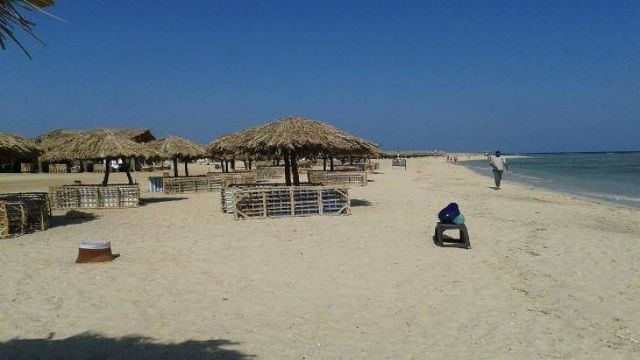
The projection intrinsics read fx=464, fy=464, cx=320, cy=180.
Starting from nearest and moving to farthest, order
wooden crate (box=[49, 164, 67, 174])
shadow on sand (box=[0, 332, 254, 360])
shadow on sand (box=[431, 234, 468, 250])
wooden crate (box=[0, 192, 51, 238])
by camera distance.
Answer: shadow on sand (box=[0, 332, 254, 360]) → shadow on sand (box=[431, 234, 468, 250]) → wooden crate (box=[0, 192, 51, 238]) → wooden crate (box=[49, 164, 67, 174])

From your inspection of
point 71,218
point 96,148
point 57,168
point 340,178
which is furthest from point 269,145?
point 57,168

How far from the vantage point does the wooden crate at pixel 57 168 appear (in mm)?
41719

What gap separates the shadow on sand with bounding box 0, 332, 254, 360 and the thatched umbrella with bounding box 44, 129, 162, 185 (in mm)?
12339

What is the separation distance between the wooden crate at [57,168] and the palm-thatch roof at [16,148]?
1256 inches

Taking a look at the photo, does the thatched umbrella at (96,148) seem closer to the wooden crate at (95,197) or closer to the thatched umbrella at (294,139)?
the wooden crate at (95,197)

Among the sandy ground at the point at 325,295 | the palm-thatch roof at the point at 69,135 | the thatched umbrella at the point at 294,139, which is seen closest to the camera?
the sandy ground at the point at 325,295

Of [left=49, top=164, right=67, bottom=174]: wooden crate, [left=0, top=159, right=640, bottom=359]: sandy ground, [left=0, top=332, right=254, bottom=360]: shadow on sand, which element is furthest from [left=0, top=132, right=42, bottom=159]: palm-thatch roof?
[left=49, top=164, right=67, bottom=174]: wooden crate

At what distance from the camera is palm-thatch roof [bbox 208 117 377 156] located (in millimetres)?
12195

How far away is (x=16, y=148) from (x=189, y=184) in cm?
935

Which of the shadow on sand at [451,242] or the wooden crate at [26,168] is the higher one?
the wooden crate at [26,168]

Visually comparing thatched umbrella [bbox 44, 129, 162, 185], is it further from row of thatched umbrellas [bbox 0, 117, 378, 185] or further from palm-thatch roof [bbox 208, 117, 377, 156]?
palm-thatch roof [bbox 208, 117, 377, 156]

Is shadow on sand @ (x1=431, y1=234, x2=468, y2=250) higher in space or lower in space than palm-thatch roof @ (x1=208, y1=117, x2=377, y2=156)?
lower

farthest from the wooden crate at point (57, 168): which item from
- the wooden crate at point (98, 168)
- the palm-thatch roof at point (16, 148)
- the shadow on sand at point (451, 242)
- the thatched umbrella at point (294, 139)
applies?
the shadow on sand at point (451, 242)

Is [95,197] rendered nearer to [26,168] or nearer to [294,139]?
[294,139]
